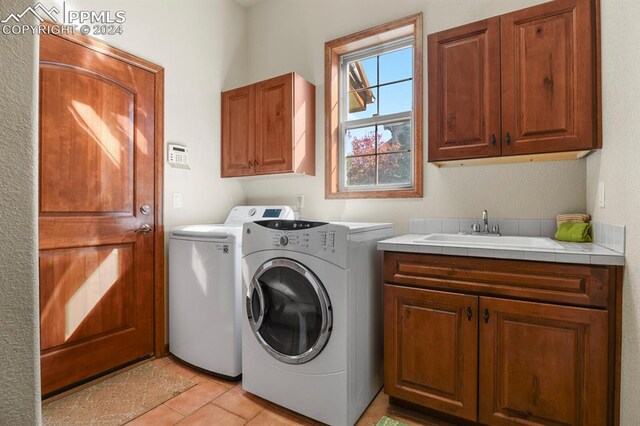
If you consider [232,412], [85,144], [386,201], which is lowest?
[232,412]

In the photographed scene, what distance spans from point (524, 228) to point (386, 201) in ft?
2.88

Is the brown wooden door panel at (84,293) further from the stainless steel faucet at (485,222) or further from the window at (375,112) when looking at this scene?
the stainless steel faucet at (485,222)

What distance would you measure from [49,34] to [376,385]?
273 centimetres

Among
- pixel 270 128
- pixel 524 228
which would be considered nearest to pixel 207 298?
pixel 270 128

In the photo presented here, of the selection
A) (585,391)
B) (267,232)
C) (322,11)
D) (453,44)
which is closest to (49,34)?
(267,232)

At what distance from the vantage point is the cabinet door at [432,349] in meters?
1.49

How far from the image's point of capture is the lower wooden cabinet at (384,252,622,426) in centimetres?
126

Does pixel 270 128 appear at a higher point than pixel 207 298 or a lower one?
higher

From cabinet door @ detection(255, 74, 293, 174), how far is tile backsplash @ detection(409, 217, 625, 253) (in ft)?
3.53

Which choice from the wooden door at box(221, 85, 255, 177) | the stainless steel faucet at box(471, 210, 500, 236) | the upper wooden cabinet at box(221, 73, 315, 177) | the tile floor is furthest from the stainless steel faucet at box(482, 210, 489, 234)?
the wooden door at box(221, 85, 255, 177)

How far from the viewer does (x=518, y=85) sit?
1.67m

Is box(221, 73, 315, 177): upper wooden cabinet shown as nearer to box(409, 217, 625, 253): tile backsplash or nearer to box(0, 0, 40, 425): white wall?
box(409, 217, 625, 253): tile backsplash

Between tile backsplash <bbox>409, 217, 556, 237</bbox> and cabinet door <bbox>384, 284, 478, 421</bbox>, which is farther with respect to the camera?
tile backsplash <bbox>409, 217, 556, 237</bbox>

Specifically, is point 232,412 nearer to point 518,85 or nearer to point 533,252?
point 533,252
